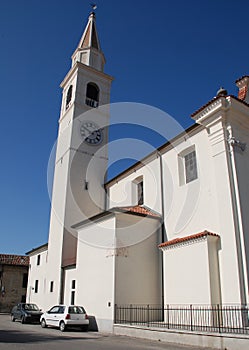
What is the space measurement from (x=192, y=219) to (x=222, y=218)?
6.82 feet

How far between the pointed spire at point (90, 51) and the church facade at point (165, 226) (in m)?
8.64

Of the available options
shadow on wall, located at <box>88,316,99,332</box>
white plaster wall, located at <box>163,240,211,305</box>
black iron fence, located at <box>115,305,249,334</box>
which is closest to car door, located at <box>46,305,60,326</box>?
shadow on wall, located at <box>88,316,99,332</box>

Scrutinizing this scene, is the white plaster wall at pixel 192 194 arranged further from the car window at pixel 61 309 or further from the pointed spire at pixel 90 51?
the pointed spire at pixel 90 51

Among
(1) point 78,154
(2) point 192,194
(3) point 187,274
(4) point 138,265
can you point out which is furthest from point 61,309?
(1) point 78,154

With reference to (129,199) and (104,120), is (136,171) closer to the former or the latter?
(129,199)

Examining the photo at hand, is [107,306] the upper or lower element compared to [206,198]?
lower

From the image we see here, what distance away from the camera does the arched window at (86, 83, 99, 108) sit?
2567cm

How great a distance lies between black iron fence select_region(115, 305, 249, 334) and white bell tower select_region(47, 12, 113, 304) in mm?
6613

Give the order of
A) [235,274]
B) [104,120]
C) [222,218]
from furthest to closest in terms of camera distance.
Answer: [104,120] < [222,218] < [235,274]

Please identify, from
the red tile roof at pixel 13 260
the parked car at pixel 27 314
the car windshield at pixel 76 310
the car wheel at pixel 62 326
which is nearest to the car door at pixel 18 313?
the parked car at pixel 27 314

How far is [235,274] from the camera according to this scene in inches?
456

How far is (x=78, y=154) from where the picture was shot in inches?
923

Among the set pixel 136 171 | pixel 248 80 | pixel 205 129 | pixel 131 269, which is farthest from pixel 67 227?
pixel 248 80

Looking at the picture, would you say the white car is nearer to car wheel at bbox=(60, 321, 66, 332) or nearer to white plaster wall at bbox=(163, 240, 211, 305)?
car wheel at bbox=(60, 321, 66, 332)
